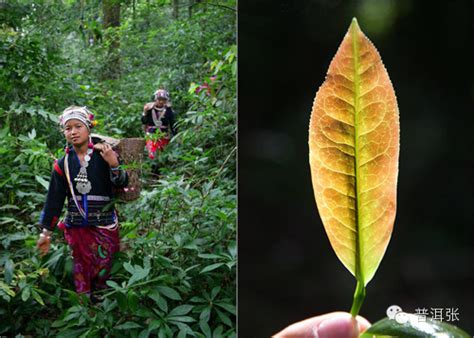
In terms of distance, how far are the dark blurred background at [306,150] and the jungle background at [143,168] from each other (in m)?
0.42

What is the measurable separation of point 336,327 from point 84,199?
91 cm

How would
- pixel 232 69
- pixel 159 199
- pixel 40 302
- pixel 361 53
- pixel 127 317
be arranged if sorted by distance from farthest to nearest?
pixel 232 69
pixel 159 199
pixel 127 317
pixel 40 302
pixel 361 53

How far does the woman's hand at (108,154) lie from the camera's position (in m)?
1.75

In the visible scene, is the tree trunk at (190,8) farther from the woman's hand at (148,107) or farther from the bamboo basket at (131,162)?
the bamboo basket at (131,162)

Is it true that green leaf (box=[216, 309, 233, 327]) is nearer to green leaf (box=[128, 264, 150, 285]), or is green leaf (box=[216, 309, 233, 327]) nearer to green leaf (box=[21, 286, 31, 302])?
green leaf (box=[128, 264, 150, 285])

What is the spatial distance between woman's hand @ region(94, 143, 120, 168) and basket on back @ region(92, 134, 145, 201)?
21 millimetres

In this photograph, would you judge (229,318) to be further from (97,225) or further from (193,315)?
(97,225)

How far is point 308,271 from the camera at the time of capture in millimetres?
1408

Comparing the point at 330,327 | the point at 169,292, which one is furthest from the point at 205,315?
the point at 330,327

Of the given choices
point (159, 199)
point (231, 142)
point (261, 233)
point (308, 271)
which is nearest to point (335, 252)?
point (308, 271)

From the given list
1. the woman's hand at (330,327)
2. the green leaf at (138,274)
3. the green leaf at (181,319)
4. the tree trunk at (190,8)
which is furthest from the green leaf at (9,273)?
the tree trunk at (190,8)

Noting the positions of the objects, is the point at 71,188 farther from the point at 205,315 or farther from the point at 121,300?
the point at 205,315

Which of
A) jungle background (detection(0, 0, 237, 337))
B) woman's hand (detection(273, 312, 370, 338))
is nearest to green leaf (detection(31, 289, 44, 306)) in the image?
jungle background (detection(0, 0, 237, 337))

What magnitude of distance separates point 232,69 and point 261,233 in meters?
0.95
